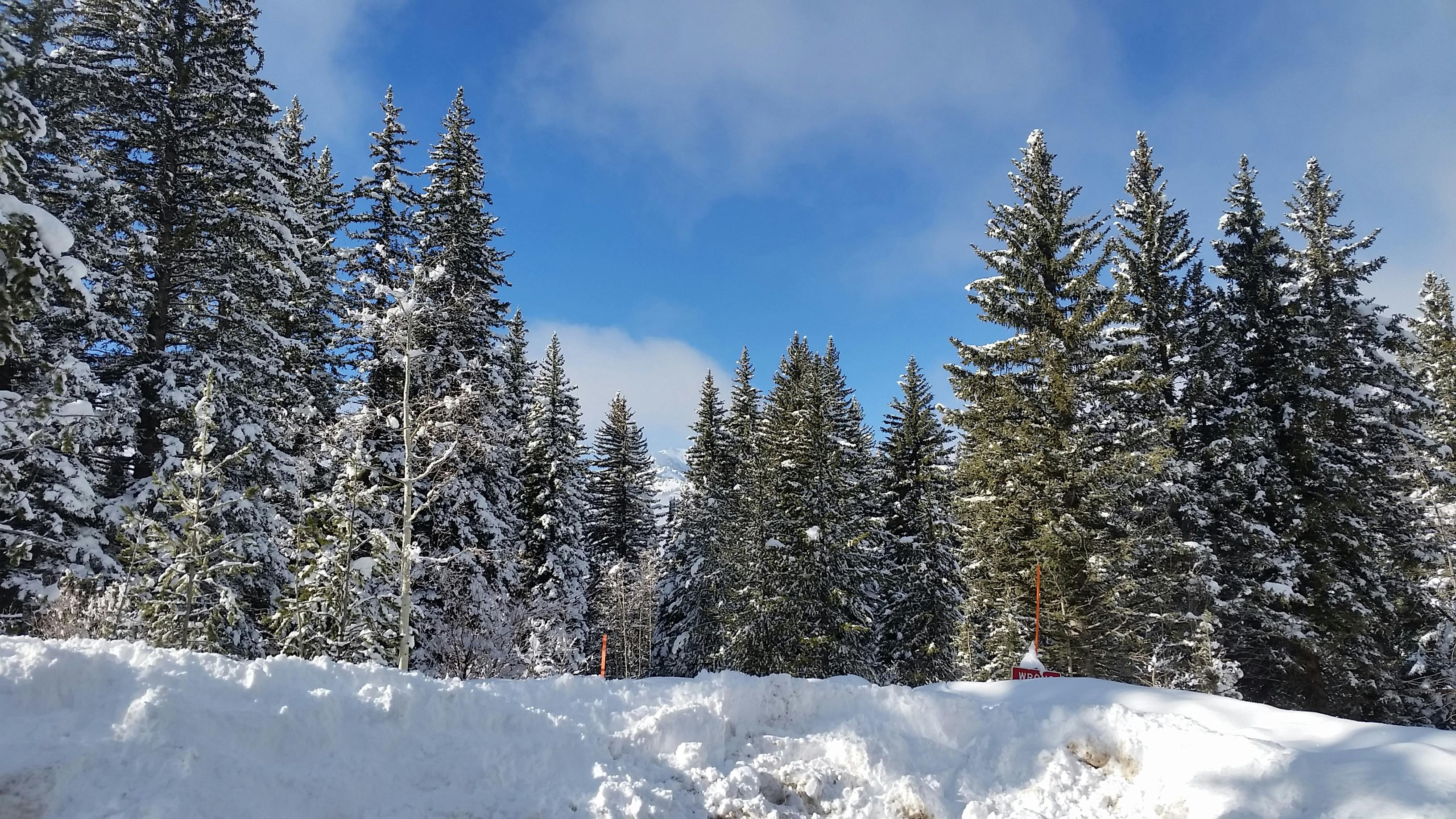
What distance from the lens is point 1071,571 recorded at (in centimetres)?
1552

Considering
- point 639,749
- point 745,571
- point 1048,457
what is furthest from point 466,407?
point 1048,457

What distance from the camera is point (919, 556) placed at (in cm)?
2594

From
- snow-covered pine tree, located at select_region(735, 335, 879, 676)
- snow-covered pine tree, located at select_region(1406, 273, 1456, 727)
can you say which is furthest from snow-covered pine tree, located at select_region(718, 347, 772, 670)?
snow-covered pine tree, located at select_region(1406, 273, 1456, 727)

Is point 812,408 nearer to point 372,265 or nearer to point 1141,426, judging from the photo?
point 1141,426

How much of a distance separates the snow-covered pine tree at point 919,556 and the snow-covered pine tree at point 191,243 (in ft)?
63.0

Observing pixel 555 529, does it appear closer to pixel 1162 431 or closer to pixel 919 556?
pixel 919 556

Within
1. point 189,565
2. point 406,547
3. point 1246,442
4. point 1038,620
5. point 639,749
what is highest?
point 1246,442

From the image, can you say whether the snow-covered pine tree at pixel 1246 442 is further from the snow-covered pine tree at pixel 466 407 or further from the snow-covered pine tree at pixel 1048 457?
the snow-covered pine tree at pixel 466 407

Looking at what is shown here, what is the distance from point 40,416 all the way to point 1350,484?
24.7 m

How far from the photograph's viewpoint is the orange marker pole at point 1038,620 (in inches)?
557

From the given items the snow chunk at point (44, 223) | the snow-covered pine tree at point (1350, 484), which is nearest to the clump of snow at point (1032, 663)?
the snow-covered pine tree at point (1350, 484)

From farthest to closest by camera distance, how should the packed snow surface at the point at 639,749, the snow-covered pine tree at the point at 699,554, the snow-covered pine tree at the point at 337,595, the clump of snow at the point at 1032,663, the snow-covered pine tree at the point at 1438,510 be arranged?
the snow-covered pine tree at the point at 699,554, the snow-covered pine tree at the point at 1438,510, the snow-covered pine tree at the point at 337,595, the clump of snow at the point at 1032,663, the packed snow surface at the point at 639,749

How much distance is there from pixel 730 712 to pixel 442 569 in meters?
9.26

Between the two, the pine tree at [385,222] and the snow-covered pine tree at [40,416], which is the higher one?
the pine tree at [385,222]
